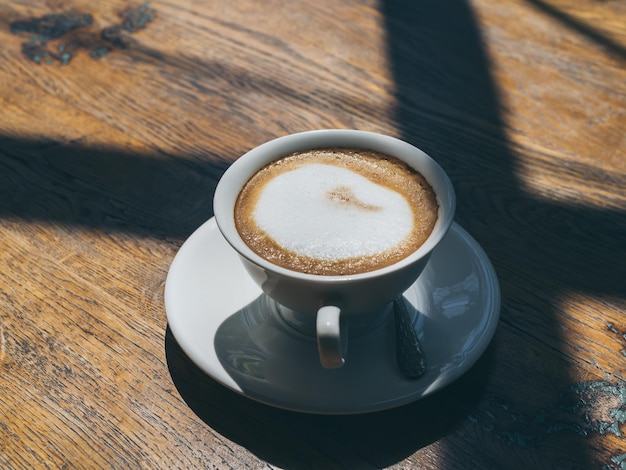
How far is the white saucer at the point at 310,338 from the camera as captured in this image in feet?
1.85

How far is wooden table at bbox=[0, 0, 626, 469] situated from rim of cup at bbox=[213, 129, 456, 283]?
14 centimetres

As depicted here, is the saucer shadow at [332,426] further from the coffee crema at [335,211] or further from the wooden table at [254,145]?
the coffee crema at [335,211]

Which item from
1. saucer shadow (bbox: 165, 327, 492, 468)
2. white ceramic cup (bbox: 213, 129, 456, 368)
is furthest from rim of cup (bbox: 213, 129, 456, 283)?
saucer shadow (bbox: 165, 327, 492, 468)

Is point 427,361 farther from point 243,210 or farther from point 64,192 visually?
point 64,192

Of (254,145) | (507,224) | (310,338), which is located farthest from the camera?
(254,145)

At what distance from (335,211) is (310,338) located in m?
0.12

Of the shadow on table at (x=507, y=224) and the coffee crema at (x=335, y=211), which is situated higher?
the coffee crema at (x=335, y=211)

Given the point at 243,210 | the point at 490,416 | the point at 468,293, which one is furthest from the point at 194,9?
the point at 490,416

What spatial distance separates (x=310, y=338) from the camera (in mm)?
629

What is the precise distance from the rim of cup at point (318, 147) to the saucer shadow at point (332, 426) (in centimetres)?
13

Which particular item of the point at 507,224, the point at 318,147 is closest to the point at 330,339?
the point at 318,147

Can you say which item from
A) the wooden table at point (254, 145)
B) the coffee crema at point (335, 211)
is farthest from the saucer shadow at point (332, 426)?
the coffee crema at point (335, 211)

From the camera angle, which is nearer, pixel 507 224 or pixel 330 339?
pixel 330 339

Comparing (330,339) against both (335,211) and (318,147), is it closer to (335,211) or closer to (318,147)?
(335,211)
